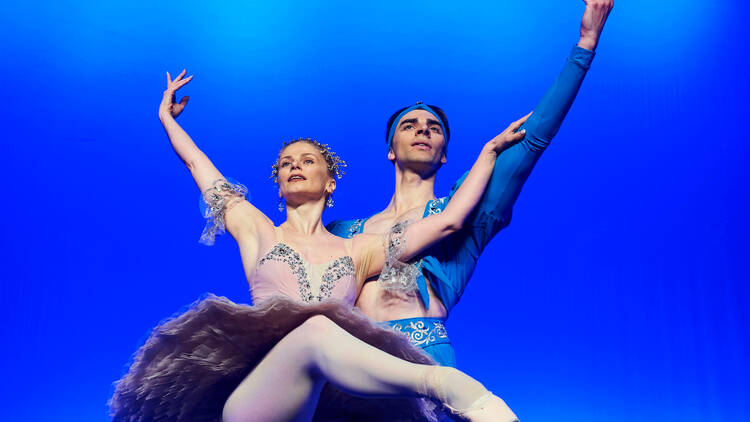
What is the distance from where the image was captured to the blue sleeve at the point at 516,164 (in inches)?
91.3

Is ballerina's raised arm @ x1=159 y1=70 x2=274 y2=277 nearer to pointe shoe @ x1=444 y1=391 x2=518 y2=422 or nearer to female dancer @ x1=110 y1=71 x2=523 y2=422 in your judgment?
female dancer @ x1=110 y1=71 x2=523 y2=422

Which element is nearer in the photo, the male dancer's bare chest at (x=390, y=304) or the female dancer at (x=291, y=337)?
the female dancer at (x=291, y=337)

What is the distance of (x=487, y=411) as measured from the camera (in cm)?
138

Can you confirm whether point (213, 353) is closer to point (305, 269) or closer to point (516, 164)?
point (305, 269)

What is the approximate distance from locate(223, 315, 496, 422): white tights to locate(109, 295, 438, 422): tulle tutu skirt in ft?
0.18

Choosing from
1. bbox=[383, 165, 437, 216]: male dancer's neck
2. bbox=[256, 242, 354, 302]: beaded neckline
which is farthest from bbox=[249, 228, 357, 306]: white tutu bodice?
bbox=[383, 165, 437, 216]: male dancer's neck

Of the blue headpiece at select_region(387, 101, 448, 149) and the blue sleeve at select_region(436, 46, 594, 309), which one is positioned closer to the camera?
the blue sleeve at select_region(436, 46, 594, 309)

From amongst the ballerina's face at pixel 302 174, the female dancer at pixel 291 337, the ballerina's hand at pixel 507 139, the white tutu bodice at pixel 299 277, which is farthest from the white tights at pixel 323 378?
the ballerina's hand at pixel 507 139

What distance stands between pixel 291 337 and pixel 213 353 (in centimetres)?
22

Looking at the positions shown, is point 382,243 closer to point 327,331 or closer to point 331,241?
point 331,241

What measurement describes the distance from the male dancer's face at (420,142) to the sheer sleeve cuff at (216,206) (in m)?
0.65

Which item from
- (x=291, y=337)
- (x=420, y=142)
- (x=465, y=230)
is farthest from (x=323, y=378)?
(x=420, y=142)

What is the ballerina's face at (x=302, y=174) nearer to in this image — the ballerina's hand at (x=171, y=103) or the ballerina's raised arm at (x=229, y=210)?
the ballerina's raised arm at (x=229, y=210)

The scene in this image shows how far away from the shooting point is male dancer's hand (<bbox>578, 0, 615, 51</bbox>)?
91.1 inches
